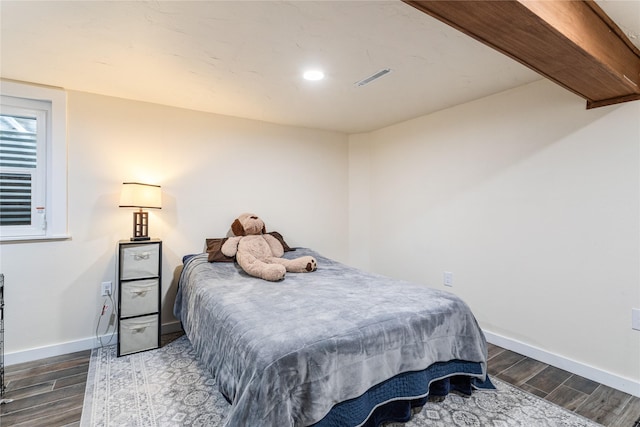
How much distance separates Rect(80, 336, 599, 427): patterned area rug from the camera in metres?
1.71

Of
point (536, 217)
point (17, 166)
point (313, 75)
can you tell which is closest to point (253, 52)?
point (313, 75)

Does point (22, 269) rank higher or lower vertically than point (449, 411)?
higher

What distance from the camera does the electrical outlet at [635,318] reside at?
1.97 meters

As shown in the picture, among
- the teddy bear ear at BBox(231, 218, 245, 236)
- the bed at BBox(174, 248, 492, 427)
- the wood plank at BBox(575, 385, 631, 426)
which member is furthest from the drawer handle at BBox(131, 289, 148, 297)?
the wood plank at BBox(575, 385, 631, 426)

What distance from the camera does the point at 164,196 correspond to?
296cm

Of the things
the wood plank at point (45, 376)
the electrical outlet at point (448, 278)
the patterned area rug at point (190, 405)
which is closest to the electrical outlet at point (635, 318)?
the patterned area rug at point (190, 405)

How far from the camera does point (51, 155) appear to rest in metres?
2.51

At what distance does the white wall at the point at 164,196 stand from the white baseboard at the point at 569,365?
82.6 inches

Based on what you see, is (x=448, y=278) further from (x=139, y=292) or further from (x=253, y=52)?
(x=139, y=292)

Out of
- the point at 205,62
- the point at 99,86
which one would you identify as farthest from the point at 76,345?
Result: the point at 205,62

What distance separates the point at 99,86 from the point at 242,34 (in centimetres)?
154

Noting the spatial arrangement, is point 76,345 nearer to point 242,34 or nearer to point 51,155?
point 51,155

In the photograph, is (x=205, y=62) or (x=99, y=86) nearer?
(x=205, y=62)

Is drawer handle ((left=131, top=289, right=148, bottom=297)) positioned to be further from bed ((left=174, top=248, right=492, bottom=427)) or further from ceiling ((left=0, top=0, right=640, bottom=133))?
ceiling ((left=0, top=0, right=640, bottom=133))
